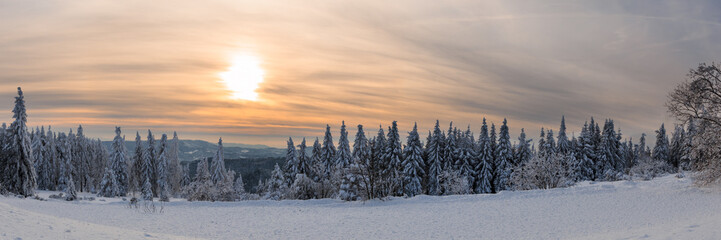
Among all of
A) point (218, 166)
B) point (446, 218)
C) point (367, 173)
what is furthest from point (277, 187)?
point (446, 218)

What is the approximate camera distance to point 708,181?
2498cm

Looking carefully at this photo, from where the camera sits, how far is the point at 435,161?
59.0 meters

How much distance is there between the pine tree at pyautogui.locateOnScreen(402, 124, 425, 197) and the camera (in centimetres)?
5228

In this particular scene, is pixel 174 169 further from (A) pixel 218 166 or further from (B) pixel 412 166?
(B) pixel 412 166

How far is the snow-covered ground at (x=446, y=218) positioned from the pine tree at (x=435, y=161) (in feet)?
89.7

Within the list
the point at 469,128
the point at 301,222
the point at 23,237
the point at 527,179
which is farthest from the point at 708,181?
the point at 469,128

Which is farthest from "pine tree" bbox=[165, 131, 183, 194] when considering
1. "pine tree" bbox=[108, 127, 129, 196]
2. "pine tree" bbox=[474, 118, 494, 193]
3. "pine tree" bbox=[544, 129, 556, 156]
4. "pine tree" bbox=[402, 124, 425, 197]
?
"pine tree" bbox=[544, 129, 556, 156]

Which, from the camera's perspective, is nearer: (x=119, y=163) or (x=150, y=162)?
(x=119, y=163)

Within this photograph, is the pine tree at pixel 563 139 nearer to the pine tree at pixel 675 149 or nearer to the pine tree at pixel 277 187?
the pine tree at pixel 675 149

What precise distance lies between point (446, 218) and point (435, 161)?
37.1 metres

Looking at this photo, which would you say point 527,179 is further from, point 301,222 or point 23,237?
point 23,237

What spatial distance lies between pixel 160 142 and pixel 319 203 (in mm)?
52325

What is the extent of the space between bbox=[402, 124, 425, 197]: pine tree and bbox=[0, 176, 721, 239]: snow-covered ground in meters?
21.7

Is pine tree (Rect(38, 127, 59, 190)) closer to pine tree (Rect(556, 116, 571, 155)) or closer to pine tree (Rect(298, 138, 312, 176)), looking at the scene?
pine tree (Rect(298, 138, 312, 176))
